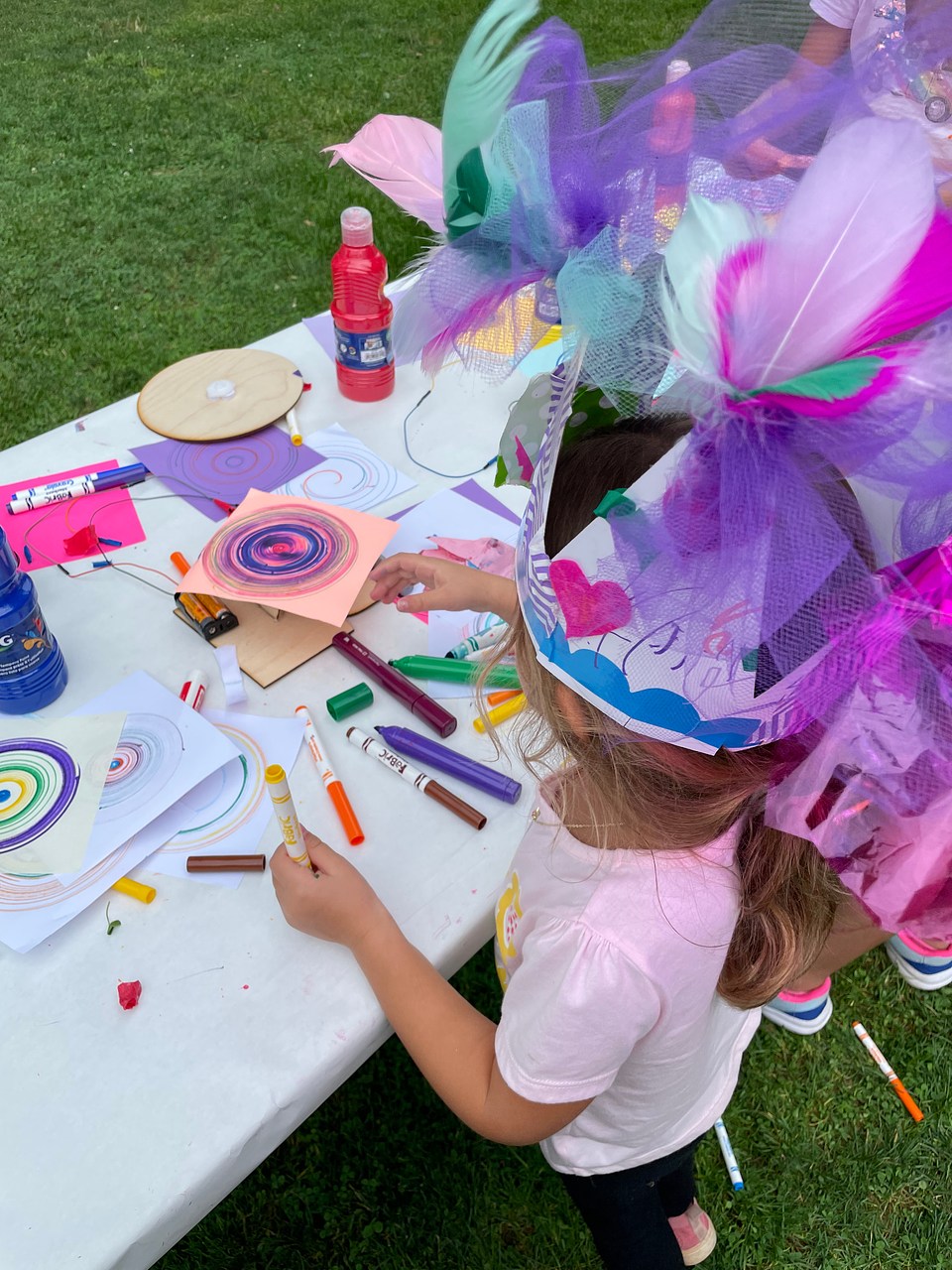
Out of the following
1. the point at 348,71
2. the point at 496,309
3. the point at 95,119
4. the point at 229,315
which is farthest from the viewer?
the point at 348,71

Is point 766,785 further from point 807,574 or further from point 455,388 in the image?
point 455,388

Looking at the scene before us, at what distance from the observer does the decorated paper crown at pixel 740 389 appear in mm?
468

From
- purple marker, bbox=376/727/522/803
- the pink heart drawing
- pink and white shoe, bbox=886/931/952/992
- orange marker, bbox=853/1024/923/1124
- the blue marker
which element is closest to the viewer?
the pink heart drawing

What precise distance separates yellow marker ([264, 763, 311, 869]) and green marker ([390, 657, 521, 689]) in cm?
27

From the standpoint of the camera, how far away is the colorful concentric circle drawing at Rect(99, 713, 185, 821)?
92 centimetres

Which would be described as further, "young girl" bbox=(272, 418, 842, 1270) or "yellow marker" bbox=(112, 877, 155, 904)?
"yellow marker" bbox=(112, 877, 155, 904)

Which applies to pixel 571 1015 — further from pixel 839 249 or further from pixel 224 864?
pixel 839 249

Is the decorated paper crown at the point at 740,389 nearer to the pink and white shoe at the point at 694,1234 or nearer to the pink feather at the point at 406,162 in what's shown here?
the pink feather at the point at 406,162

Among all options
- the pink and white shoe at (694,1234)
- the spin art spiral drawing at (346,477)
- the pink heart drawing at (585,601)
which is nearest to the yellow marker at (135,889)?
the pink heart drawing at (585,601)

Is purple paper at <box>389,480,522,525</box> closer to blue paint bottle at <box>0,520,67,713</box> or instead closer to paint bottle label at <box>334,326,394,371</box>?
paint bottle label at <box>334,326,394,371</box>

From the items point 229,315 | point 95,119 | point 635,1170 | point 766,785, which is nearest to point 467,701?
point 766,785

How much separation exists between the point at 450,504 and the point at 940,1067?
1292mm

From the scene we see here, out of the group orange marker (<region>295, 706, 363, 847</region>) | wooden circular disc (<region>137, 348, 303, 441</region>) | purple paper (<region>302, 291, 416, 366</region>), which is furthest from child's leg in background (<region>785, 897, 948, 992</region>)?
purple paper (<region>302, 291, 416, 366</region>)

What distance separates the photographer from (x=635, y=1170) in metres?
1.04
